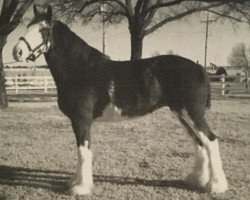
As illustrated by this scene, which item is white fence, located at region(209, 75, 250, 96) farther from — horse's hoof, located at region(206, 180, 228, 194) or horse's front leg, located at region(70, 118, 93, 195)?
horse's front leg, located at region(70, 118, 93, 195)

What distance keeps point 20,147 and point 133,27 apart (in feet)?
44.8

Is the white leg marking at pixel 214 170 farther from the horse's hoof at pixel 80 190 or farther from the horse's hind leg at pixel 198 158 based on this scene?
the horse's hoof at pixel 80 190

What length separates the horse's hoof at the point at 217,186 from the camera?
214 inches

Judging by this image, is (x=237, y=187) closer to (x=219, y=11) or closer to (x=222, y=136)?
(x=222, y=136)

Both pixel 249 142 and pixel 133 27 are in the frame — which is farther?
pixel 133 27

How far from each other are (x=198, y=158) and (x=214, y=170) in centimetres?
35

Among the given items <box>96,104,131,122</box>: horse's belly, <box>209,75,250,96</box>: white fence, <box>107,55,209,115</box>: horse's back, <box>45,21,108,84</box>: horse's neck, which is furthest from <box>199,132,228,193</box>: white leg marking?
<box>209,75,250,96</box>: white fence

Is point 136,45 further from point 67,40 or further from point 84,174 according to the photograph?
point 84,174

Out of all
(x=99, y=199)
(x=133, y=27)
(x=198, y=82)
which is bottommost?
(x=99, y=199)

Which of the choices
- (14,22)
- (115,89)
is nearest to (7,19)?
(14,22)

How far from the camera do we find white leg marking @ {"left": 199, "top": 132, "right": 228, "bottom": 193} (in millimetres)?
5453

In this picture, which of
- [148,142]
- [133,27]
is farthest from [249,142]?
[133,27]

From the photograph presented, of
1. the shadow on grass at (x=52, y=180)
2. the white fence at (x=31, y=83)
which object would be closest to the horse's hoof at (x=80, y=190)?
the shadow on grass at (x=52, y=180)

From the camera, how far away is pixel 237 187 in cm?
568
